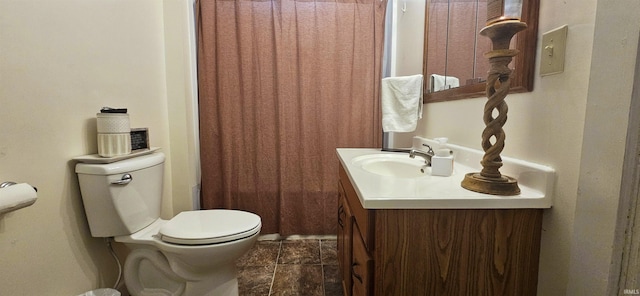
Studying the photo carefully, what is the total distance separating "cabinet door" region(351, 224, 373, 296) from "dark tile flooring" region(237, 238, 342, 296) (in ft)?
2.37

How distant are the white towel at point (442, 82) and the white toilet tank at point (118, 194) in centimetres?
142

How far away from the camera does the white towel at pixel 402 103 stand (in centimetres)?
158

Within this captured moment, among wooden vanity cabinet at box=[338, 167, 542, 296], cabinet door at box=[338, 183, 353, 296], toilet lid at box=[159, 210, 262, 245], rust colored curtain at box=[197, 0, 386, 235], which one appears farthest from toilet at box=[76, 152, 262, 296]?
wooden vanity cabinet at box=[338, 167, 542, 296]

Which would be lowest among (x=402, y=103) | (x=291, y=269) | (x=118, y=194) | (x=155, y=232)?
(x=291, y=269)

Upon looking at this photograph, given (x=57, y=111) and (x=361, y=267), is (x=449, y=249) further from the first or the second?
(x=57, y=111)

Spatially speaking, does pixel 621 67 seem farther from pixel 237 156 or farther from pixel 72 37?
pixel 237 156

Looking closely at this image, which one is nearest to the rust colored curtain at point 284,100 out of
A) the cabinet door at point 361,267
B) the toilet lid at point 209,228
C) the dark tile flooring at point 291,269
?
the dark tile flooring at point 291,269

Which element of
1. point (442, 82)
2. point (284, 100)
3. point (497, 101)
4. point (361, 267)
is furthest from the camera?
point (284, 100)

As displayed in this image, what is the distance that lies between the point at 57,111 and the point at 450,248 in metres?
1.38

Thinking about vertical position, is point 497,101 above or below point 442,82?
below

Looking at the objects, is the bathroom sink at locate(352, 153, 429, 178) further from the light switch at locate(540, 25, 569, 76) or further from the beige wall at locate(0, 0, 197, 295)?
the beige wall at locate(0, 0, 197, 295)

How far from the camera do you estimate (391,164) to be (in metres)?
1.41

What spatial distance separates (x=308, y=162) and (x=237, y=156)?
1.63 ft

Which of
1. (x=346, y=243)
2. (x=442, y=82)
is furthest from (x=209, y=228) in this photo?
(x=442, y=82)
